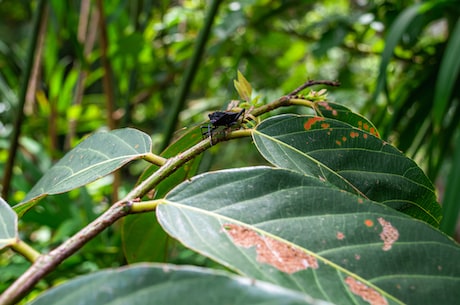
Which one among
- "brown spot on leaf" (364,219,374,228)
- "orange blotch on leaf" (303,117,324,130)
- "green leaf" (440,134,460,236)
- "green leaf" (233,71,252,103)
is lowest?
"green leaf" (440,134,460,236)

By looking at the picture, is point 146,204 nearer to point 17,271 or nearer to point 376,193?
point 376,193

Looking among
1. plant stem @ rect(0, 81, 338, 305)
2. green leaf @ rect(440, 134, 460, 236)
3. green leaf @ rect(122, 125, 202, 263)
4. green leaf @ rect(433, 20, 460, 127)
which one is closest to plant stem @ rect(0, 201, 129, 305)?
plant stem @ rect(0, 81, 338, 305)

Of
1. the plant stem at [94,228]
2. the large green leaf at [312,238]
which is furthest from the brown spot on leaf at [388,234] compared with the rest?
the plant stem at [94,228]

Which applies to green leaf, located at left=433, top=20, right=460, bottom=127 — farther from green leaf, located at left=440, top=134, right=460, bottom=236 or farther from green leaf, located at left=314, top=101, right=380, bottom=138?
green leaf, located at left=314, top=101, right=380, bottom=138

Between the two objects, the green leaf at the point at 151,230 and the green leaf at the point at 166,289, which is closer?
the green leaf at the point at 166,289

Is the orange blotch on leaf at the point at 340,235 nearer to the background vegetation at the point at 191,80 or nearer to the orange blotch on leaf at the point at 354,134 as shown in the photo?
the orange blotch on leaf at the point at 354,134
